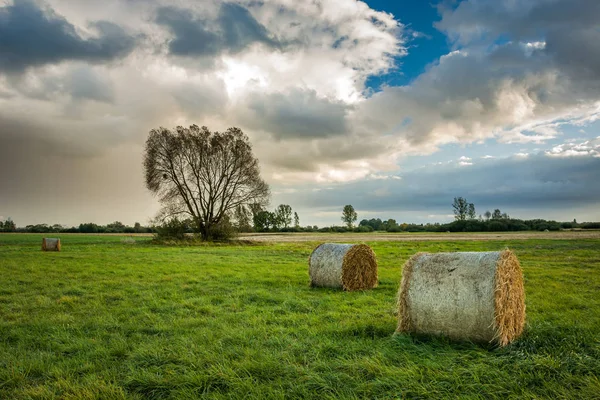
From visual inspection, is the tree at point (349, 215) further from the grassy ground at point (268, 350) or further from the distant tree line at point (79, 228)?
the grassy ground at point (268, 350)

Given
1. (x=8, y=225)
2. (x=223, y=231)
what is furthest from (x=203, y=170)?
(x=8, y=225)

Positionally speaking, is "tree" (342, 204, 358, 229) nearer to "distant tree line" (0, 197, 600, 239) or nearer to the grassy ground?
"distant tree line" (0, 197, 600, 239)

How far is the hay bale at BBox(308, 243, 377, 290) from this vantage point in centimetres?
1154

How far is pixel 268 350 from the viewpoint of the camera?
566cm

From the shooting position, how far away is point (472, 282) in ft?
20.1

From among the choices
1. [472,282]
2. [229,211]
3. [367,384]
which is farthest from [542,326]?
[229,211]

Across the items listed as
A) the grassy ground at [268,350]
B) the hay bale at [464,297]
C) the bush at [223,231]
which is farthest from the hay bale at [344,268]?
the bush at [223,231]

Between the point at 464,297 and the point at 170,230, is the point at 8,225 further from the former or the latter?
the point at 464,297

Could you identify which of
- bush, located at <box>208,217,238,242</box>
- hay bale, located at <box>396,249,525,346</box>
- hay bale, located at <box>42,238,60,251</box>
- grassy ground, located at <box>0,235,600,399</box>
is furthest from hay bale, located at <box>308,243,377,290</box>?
bush, located at <box>208,217,238,242</box>

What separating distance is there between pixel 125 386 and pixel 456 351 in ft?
15.2

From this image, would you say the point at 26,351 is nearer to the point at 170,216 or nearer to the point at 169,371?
the point at 169,371

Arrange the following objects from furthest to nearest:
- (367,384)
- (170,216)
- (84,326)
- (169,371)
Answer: (170,216) → (84,326) → (169,371) → (367,384)

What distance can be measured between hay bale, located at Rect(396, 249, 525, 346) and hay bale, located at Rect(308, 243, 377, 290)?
15.9 feet

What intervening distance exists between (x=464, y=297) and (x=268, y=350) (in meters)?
3.27
